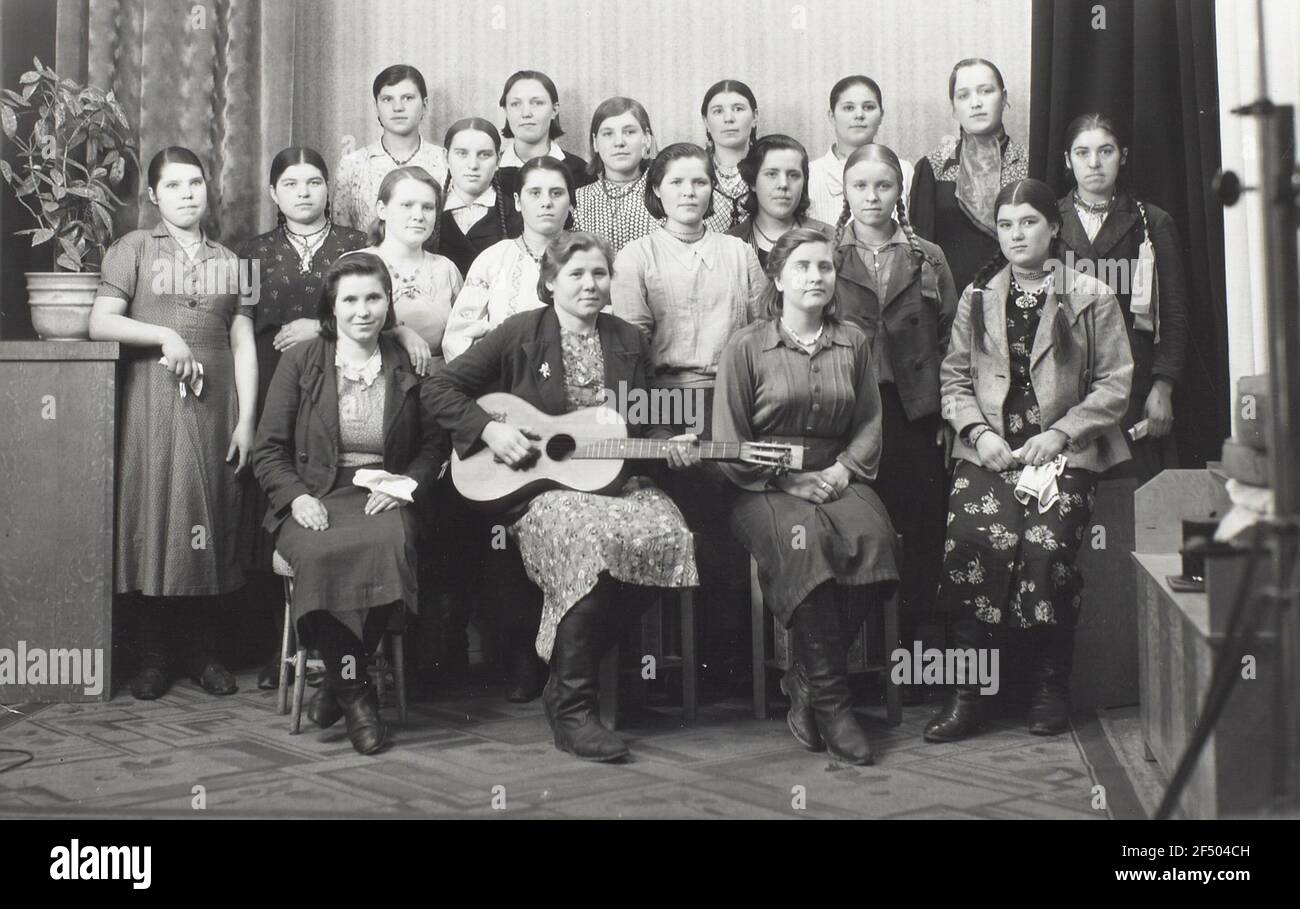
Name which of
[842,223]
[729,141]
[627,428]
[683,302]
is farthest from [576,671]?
[729,141]

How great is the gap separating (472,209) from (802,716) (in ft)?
6.75

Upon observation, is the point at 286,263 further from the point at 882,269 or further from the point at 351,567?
the point at 882,269

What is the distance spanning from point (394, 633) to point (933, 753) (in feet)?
4.92

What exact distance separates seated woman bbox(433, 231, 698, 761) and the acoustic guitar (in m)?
0.04

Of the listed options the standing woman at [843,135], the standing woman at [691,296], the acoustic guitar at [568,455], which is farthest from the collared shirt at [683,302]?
the standing woman at [843,135]

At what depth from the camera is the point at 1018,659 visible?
13.0 feet

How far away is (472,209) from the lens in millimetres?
4621

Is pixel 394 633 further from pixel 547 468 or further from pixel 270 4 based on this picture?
Result: pixel 270 4

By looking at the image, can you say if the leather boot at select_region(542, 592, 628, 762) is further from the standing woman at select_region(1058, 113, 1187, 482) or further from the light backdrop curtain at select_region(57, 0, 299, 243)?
the light backdrop curtain at select_region(57, 0, 299, 243)

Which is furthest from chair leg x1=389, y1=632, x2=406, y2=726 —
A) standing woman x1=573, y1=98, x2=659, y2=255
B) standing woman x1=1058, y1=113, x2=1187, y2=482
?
standing woman x1=1058, y1=113, x2=1187, y2=482

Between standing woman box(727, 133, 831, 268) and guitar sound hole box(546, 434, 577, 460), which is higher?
standing woman box(727, 133, 831, 268)

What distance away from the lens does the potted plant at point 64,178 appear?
435 cm

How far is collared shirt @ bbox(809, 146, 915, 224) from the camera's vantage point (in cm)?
466

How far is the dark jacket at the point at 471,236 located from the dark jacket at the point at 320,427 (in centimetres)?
74
